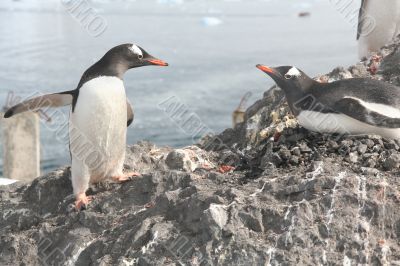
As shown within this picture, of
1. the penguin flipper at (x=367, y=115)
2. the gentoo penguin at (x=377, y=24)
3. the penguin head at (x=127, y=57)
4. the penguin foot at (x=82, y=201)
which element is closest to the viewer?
the penguin flipper at (x=367, y=115)

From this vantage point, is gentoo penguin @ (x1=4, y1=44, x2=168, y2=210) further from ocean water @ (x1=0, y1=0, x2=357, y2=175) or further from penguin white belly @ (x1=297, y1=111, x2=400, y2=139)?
ocean water @ (x1=0, y1=0, x2=357, y2=175)

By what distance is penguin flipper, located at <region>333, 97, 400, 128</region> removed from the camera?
379 centimetres

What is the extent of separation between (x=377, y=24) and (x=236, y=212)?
3.87 metres

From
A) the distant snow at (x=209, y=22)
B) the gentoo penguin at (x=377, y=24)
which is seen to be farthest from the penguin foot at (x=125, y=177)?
the distant snow at (x=209, y=22)

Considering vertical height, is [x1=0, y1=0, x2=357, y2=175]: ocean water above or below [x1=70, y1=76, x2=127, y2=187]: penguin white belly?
below

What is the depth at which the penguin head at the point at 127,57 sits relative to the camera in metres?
4.27

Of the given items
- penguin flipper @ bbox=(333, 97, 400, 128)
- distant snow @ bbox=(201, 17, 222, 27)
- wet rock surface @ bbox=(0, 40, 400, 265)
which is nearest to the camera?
wet rock surface @ bbox=(0, 40, 400, 265)

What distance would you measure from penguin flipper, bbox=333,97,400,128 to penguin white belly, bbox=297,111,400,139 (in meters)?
0.04

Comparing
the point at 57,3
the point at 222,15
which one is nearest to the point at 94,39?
the point at 222,15

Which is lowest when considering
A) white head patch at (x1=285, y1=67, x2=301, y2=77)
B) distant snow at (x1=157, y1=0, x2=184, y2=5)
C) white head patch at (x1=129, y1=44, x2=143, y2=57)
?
distant snow at (x1=157, y1=0, x2=184, y2=5)

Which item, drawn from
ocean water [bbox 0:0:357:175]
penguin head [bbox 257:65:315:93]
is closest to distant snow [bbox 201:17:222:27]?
ocean water [bbox 0:0:357:175]

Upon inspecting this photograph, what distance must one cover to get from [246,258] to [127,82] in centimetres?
1572

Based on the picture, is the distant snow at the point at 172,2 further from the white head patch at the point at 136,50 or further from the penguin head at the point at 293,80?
the penguin head at the point at 293,80

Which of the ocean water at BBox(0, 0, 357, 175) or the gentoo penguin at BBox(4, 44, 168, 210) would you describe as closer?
the gentoo penguin at BBox(4, 44, 168, 210)
